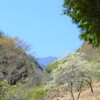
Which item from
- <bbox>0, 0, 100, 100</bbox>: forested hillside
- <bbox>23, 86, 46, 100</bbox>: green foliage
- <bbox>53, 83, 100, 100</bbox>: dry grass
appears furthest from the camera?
<bbox>23, 86, 46, 100</bbox>: green foliage

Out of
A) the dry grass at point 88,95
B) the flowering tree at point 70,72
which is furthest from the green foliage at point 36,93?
the flowering tree at point 70,72

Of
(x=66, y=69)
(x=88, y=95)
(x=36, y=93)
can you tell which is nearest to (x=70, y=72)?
(x=66, y=69)

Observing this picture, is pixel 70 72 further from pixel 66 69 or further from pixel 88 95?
pixel 88 95

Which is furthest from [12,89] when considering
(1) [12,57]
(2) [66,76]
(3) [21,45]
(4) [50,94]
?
(3) [21,45]

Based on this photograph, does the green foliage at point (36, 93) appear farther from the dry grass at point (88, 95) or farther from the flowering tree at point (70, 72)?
the flowering tree at point (70, 72)

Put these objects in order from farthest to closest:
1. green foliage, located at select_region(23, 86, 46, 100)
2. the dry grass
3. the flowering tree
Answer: green foliage, located at select_region(23, 86, 46, 100) → the dry grass → the flowering tree

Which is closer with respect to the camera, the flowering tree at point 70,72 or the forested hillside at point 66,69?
the forested hillside at point 66,69

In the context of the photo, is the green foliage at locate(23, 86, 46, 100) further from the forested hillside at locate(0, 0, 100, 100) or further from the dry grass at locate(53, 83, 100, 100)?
the dry grass at locate(53, 83, 100, 100)

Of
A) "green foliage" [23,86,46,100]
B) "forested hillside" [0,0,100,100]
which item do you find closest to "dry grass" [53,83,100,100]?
"forested hillside" [0,0,100,100]

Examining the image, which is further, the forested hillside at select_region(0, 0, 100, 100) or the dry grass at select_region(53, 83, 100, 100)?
the dry grass at select_region(53, 83, 100, 100)

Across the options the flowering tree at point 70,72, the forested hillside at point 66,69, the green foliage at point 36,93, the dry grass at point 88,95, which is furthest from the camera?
the green foliage at point 36,93

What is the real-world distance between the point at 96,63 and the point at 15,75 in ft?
30.6

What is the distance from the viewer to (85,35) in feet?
34.4

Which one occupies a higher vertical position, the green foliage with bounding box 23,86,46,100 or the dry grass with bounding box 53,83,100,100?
the green foliage with bounding box 23,86,46,100
